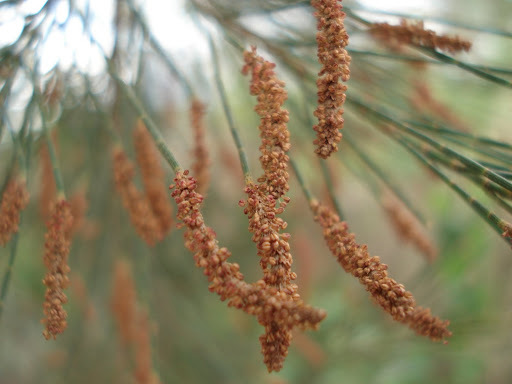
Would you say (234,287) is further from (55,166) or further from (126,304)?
(126,304)

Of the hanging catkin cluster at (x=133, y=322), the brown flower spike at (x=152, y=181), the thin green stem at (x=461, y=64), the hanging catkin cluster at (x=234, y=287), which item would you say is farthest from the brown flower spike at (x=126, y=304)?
the thin green stem at (x=461, y=64)

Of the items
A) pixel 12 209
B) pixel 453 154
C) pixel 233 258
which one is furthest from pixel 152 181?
pixel 233 258

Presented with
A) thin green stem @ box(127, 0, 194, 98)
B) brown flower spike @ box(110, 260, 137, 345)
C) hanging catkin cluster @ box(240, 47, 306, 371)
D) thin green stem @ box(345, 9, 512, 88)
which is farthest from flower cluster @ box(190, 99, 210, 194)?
brown flower spike @ box(110, 260, 137, 345)

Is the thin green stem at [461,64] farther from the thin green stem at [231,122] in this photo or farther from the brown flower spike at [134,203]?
the brown flower spike at [134,203]

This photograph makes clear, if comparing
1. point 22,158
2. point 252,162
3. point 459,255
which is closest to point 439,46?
point 22,158

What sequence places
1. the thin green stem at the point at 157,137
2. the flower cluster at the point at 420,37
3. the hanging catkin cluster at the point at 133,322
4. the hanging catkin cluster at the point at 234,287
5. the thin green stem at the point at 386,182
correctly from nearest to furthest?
1. the hanging catkin cluster at the point at 234,287
2. the thin green stem at the point at 157,137
3. the flower cluster at the point at 420,37
4. the thin green stem at the point at 386,182
5. the hanging catkin cluster at the point at 133,322

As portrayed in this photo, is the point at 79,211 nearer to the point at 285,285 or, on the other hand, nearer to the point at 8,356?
the point at 285,285

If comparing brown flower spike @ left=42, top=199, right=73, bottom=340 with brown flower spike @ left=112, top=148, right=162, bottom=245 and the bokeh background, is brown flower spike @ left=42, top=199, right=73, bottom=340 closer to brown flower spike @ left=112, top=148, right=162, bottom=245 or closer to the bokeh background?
brown flower spike @ left=112, top=148, right=162, bottom=245
